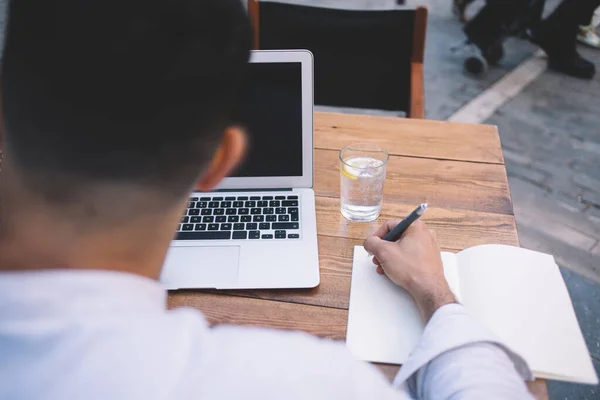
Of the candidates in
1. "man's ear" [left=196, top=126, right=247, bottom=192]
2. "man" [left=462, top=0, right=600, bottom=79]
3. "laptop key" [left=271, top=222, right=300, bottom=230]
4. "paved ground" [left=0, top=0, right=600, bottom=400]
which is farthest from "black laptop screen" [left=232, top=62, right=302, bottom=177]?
"man" [left=462, top=0, right=600, bottom=79]

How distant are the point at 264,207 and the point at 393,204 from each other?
0.83ft

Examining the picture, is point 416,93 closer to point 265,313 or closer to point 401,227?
point 401,227

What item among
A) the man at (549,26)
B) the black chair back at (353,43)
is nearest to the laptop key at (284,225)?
the black chair back at (353,43)

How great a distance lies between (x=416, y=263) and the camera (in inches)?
31.9

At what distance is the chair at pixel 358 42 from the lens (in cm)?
159

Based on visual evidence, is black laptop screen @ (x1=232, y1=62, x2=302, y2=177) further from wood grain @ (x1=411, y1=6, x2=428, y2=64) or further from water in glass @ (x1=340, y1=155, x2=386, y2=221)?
wood grain @ (x1=411, y1=6, x2=428, y2=64)

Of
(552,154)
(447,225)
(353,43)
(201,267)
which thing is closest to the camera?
(201,267)

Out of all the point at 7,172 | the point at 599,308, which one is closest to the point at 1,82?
the point at 7,172

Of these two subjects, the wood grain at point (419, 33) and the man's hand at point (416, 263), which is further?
the wood grain at point (419, 33)

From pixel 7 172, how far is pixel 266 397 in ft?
0.95

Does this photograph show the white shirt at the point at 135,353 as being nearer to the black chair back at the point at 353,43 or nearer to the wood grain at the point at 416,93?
the wood grain at the point at 416,93

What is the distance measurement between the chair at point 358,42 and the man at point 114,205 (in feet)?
3.82

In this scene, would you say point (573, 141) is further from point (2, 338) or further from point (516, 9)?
point (2, 338)

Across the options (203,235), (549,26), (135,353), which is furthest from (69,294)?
(549,26)
